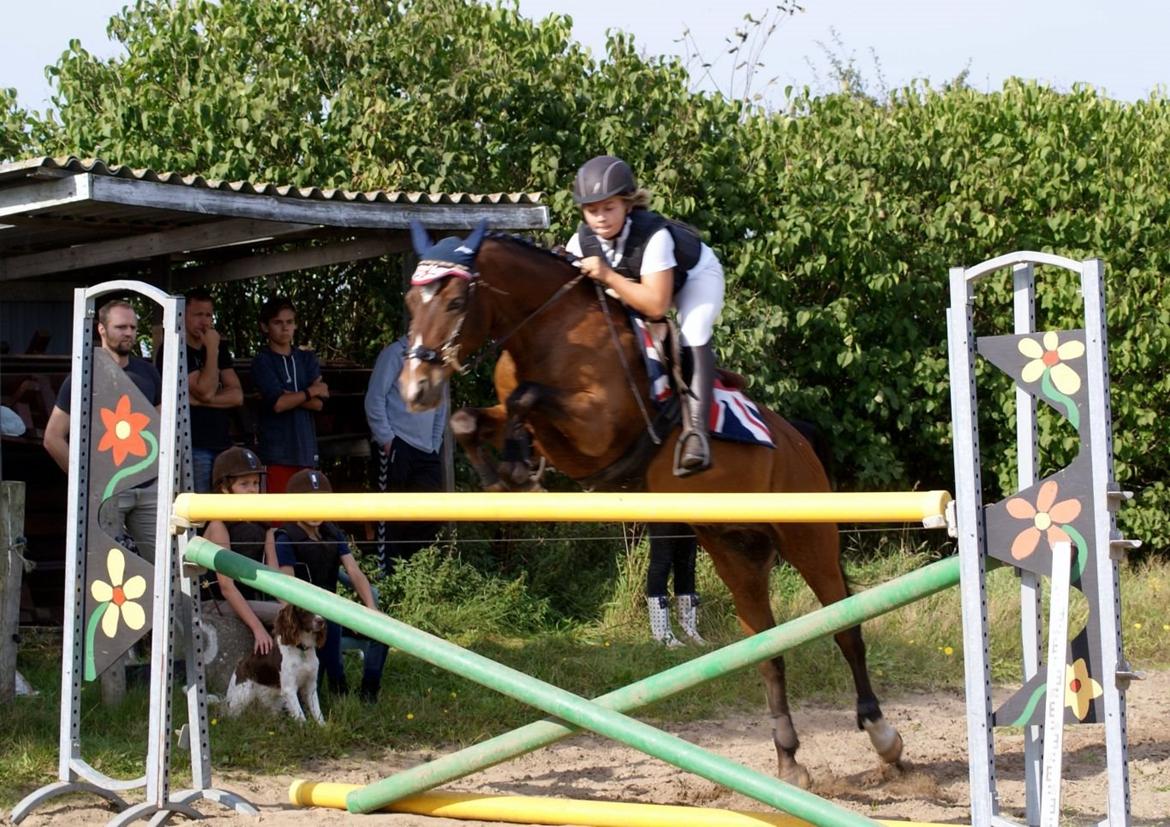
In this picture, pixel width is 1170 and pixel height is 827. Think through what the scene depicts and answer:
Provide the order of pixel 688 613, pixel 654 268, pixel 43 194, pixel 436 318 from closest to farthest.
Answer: pixel 436 318, pixel 654 268, pixel 43 194, pixel 688 613

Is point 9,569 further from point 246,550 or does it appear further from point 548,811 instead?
point 548,811

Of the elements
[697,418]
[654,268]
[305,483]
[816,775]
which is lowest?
[816,775]

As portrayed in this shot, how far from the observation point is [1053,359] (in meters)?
3.84

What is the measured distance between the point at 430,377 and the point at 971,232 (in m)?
6.31

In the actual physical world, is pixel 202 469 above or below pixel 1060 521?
above

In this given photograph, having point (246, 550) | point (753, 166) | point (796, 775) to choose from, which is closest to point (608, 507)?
point (796, 775)

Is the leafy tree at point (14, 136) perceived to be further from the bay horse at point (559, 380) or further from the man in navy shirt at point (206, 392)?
the bay horse at point (559, 380)

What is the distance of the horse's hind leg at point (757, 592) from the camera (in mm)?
5570

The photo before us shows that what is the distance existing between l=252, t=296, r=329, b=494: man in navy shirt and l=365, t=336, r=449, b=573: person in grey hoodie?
659 millimetres

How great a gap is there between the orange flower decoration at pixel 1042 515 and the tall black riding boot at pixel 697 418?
158cm

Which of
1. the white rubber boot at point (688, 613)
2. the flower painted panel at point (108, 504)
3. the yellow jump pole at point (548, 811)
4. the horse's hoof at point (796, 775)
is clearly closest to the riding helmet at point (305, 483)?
the flower painted panel at point (108, 504)

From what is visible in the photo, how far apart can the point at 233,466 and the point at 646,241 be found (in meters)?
2.04

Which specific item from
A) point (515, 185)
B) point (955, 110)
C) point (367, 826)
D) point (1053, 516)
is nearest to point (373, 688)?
point (367, 826)

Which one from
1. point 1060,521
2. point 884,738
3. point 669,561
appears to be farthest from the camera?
point 669,561
